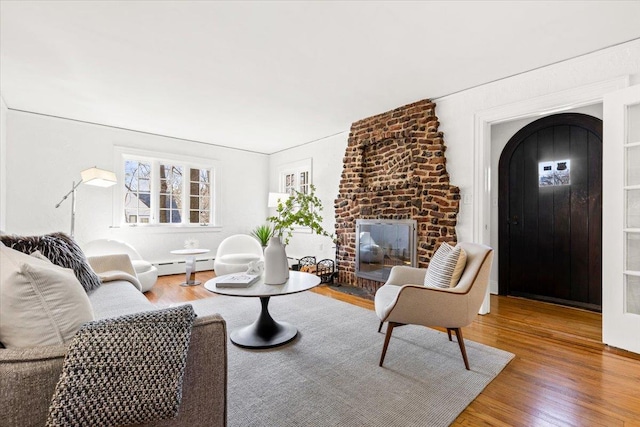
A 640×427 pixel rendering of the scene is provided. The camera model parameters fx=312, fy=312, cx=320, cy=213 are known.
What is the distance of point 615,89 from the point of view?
2.45m

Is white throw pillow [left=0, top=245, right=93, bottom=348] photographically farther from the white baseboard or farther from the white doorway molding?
the white baseboard

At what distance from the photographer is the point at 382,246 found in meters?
4.06

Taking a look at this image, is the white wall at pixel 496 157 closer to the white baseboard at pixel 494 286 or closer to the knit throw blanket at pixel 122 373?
the white baseboard at pixel 494 286

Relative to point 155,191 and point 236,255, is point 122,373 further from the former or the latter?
point 155,191

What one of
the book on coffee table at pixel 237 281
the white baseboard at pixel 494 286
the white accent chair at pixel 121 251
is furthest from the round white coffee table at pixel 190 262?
the white baseboard at pixel 494 286

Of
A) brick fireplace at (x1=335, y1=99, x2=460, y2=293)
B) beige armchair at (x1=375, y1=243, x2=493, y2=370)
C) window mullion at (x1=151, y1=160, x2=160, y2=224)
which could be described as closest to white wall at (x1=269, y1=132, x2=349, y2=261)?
brick fireplace at (x1=335, y1=99, x2=460, y2=293)

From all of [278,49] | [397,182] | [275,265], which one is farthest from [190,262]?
[278,49]

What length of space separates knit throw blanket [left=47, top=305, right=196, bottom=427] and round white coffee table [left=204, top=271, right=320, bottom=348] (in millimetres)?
1297

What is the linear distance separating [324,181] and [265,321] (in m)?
3.00

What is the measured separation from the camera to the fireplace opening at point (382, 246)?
12.1ft

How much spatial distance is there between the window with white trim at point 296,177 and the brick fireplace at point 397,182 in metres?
1.12

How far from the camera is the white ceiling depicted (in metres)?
2.07

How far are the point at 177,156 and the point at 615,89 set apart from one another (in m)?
5.61

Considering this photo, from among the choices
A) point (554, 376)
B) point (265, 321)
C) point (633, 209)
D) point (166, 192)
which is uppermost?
point (166, 192)
